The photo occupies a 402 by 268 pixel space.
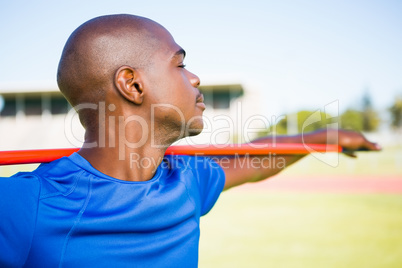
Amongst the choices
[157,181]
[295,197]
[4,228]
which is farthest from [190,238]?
[295,197]

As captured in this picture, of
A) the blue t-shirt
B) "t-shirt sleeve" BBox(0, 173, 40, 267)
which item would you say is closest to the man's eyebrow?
the blue t-shirt

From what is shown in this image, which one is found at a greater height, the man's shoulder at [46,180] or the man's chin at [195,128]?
the man's chin at [195,128]

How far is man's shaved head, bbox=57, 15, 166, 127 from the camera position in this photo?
1082 mm

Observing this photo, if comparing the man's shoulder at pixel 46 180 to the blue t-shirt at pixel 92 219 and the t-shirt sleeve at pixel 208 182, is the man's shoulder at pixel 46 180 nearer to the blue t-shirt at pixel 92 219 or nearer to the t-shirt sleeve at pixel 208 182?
the blue t-shirt at pixel 92 219

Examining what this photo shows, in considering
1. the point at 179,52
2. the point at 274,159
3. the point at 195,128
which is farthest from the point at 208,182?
the point at 179,52

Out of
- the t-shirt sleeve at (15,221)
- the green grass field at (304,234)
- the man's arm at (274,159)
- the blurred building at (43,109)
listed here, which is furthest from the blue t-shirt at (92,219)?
the blurred building at (43,109)

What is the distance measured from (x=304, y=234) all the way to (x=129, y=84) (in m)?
4.13

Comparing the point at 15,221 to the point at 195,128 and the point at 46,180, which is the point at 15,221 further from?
the point at 195,128

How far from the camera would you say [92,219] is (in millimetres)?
993

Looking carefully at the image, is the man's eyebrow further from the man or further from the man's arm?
the man's arm

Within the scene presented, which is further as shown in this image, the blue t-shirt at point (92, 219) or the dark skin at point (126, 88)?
the dark skin at point (126, 88)

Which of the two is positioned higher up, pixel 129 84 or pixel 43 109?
pixel 43 109

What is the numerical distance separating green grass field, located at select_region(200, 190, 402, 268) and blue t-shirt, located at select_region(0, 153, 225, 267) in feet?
8.16

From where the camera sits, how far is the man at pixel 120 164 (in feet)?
3.13
